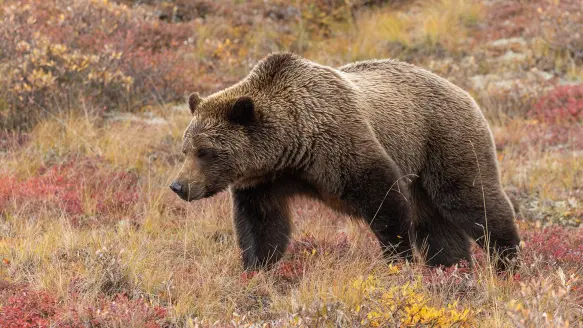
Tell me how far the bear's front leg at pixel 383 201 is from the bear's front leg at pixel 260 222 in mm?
659

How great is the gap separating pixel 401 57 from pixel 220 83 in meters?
3.62

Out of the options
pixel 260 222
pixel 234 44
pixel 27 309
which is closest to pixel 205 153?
pixel 260 222

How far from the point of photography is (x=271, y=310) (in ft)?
14.8

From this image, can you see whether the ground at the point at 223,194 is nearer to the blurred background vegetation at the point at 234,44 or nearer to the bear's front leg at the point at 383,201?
the blurred background vegetation at the point at 234,44

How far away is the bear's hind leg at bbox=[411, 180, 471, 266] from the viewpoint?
20.0 ft

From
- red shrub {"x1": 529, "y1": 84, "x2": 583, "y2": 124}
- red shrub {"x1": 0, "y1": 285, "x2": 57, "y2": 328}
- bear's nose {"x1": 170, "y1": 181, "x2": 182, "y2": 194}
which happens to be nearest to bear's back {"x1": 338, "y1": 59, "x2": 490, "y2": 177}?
bear's nose {"x1": 170, "y1": 181, "x2": 182, "y2": 194}

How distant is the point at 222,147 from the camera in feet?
17.1

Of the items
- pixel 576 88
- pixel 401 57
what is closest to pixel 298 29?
pixel 401 57

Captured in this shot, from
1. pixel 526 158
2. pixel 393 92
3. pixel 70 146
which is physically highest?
pixel 393 92

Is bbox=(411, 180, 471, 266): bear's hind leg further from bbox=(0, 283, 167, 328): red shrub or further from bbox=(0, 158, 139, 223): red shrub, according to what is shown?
bbox=(0, 158, 139, 223): red shrub

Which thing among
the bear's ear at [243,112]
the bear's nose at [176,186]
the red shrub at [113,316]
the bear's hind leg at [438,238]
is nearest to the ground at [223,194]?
the red shrub at [113,316]

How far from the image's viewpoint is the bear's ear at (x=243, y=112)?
511cm

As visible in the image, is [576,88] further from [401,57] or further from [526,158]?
[401,57]

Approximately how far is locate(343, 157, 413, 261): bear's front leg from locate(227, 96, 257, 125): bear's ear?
2.81 ft
